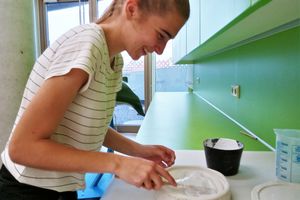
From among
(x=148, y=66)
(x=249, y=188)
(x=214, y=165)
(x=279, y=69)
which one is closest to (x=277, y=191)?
(x=249, y=188)

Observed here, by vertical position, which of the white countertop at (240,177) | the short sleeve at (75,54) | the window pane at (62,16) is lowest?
the white countertop at (240,177)

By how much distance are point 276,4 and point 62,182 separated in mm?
692

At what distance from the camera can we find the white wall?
1.16 meters

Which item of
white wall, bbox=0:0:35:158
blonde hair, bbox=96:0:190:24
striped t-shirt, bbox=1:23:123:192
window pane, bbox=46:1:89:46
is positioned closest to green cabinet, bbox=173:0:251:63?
blonde hair, bbox=96:0:190:24

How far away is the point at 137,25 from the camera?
2.26ft

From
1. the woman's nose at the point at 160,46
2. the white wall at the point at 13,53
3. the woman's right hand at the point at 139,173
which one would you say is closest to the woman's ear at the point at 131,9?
the woman's nose at the point at 160,46

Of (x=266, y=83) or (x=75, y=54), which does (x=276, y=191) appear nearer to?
(x=75, y=54)

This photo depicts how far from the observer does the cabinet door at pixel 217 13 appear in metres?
0.70

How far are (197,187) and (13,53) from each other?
Answer: 102 cm

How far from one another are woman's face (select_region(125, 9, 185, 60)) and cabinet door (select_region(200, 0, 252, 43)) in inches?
6.2

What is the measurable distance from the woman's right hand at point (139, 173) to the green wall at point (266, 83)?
0.60 metres

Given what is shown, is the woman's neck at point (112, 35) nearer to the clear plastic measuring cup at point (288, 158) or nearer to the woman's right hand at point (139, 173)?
the woman's right hand at point (139, 173)

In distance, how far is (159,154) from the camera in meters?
0.79

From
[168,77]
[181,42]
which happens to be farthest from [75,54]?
[168,77]
